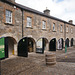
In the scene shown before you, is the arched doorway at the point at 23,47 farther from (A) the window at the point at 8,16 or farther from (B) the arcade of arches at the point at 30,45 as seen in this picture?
(A) the window at the point at 8,16

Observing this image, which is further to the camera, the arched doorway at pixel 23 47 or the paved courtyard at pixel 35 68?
the arched doorway at pixel 23 47

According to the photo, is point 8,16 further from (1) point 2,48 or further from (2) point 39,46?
(2) point 39,46

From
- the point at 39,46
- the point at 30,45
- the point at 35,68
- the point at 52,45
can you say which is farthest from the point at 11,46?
the point at 52,45

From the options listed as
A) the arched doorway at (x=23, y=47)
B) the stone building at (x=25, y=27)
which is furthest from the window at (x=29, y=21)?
the arched doorway at (x=23, y=47)

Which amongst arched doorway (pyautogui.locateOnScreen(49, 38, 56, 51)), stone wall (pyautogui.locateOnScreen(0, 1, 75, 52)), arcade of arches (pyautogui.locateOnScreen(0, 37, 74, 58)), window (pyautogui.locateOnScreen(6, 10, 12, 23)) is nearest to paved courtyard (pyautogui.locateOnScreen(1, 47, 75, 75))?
arcade of arches (pyautogui.locateOnScreen(0, 37, 74, 58))

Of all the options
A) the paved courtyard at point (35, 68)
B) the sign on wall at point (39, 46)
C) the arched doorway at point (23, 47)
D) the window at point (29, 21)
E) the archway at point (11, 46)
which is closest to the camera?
the paved courtyard at point (35, 68)

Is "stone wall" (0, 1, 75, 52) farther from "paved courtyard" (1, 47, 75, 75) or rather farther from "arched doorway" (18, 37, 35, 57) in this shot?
"paved courtyard" (1, 47, 75, 75)

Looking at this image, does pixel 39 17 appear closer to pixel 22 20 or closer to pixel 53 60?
pixel 22 20

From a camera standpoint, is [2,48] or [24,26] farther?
[24,26]

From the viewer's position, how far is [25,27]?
36.7 ft

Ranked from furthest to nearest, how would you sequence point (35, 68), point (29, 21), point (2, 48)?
point (29, 21), point (2, 48), point (35, 68)

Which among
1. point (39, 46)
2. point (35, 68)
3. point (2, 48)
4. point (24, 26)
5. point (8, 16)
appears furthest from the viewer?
point (39, 46)

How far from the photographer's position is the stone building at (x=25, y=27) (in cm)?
900

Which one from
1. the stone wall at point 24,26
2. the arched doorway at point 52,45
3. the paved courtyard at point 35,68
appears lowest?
the paved courtyard at point 35,68
